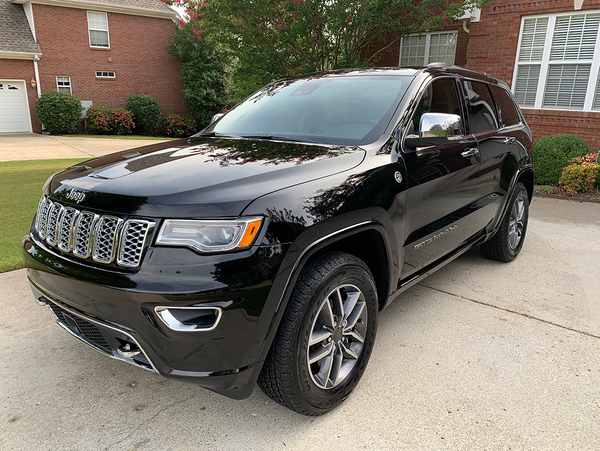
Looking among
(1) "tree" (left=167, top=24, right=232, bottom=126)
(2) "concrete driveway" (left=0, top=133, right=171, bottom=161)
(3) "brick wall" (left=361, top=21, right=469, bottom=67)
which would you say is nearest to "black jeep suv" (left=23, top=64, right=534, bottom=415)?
(3) "brick wall" (left=361, top=21, right=469, bottom=67)

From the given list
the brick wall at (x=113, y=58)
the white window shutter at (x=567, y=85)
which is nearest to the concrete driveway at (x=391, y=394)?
the white window shutter at (x=567, y=85)

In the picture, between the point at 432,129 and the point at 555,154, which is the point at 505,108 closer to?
the point at 432,129

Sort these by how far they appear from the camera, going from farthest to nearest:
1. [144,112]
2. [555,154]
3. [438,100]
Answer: [144,112] < [555,154] < [438,100]

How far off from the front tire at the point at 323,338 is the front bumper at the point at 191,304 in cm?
14

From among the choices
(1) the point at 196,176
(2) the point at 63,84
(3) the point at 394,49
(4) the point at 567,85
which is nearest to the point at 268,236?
(1) the point at 196,176

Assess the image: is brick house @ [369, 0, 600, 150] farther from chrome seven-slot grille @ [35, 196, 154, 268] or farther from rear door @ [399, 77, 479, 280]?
chrome seven-slot grille @ [35, 196, 154, 268]

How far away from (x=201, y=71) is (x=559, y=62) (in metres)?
18.8

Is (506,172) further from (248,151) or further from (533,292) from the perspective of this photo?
(248,151)

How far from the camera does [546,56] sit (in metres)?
10.6

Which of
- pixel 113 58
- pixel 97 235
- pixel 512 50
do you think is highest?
pixel 113 58

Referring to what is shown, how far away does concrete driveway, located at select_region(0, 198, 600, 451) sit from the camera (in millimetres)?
2252

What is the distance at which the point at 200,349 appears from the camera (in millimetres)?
1906

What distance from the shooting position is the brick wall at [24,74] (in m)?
20.4

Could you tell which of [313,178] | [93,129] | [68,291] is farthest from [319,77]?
[93,129]
